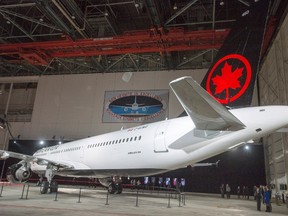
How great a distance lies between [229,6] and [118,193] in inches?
684

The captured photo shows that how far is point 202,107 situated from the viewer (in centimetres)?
734

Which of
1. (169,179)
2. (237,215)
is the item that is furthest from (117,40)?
(237,215)

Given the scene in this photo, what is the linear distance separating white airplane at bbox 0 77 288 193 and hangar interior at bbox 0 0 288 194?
34.3ft

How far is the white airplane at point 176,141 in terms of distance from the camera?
7.46 metres

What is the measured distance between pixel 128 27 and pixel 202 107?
2005cm

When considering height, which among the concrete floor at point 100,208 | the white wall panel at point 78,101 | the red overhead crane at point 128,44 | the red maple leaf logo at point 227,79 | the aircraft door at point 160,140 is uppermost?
the red overhead crane at point 128,44

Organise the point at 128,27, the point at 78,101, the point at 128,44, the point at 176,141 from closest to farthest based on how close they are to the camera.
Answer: the point at 176,141, the point at 128,44, the point at 128,27, the point at 78,101

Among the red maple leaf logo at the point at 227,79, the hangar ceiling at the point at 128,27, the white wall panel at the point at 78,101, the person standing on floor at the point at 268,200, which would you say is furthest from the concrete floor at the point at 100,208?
the white wall panel at the point at 78,101

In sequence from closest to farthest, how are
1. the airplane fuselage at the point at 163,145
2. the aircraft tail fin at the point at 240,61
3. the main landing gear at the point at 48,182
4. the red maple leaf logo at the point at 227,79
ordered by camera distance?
the airplane fuselage at the point at 163,145 < the aircraft tail fin at the point at 240,61 < the red maple leaf logo at the point at 227,79 < the main landing gear at the point at 48,182

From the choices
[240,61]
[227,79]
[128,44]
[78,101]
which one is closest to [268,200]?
[227,79]

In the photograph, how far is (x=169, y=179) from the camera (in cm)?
2588

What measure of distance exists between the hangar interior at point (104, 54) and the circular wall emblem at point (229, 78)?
31.1 feet

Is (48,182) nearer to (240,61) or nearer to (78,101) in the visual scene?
(240,61)

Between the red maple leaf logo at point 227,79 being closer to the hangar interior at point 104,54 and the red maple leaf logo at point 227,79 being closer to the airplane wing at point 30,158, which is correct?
the hangar interior at point 104,54
